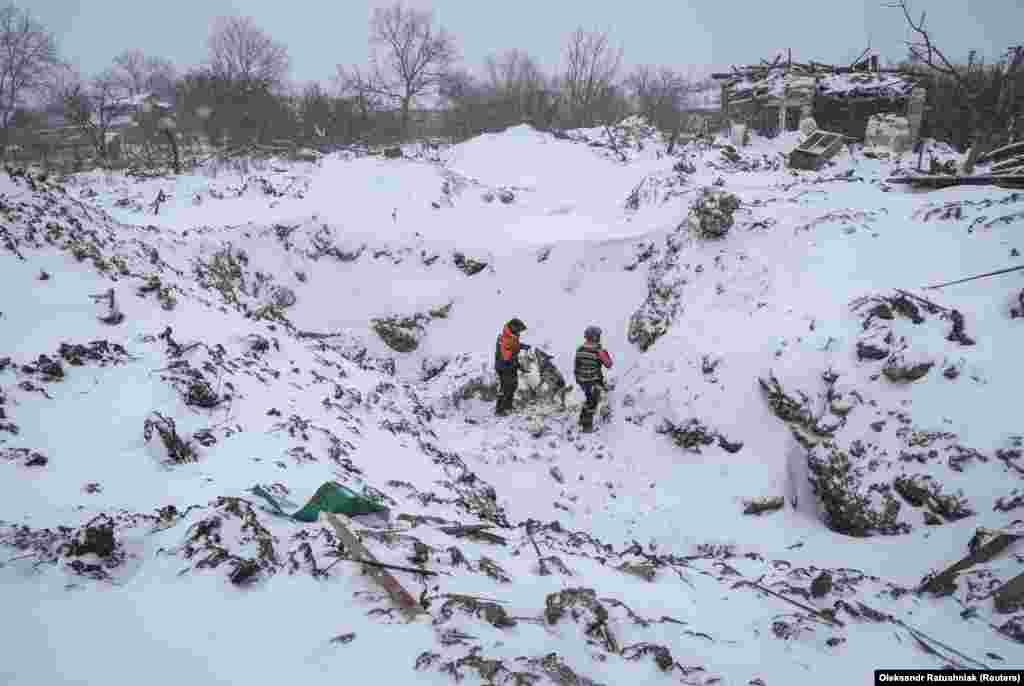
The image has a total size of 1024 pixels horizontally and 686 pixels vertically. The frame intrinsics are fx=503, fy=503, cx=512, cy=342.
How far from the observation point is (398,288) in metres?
11.1

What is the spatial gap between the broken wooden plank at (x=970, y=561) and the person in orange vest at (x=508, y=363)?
5.13m

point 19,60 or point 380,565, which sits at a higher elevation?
point 19,60

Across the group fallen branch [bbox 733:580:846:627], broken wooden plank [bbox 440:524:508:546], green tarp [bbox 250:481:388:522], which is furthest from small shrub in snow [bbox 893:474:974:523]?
green tarp [bbox 250:481:388:522]

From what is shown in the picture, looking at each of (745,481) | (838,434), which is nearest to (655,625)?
(745,481)

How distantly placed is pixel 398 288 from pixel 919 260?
29.8 feet

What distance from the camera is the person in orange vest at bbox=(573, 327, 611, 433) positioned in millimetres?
7336

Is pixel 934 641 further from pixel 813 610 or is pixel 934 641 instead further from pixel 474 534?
pixel 474 534

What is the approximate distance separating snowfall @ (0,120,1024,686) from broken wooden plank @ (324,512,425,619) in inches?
2.5

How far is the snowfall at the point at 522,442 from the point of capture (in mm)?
2576

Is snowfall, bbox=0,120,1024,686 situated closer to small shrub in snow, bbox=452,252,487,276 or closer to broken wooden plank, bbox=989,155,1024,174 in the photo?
small shrub in snow, bbox=452,252,487,276

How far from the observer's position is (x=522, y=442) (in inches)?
291

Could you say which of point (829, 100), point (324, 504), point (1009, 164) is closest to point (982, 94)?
point (829, 100)

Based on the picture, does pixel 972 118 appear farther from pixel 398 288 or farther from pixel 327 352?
pixel 327 352

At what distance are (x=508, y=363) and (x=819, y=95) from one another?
718 inches
